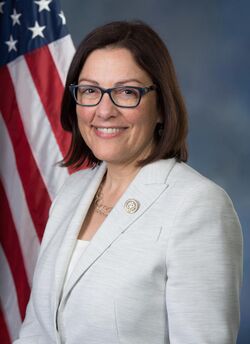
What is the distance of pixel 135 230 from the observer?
5.12 ft

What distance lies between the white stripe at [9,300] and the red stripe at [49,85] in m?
0.62

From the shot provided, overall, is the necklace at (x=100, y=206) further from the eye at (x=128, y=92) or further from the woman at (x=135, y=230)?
the eye at (x=128, y=92)

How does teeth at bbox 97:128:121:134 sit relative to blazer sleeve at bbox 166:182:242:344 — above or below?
above

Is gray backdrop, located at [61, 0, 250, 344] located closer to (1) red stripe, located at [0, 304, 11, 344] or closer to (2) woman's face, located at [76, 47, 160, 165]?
(1) red stripe, located at [0, 304, 11, 344]

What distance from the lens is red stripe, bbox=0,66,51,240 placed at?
2.77 m

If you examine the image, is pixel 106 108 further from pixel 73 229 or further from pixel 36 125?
pixel 36 125

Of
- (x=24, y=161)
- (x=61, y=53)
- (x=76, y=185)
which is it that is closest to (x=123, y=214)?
(x=76, y=185)

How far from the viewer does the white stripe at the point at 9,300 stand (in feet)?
9.31

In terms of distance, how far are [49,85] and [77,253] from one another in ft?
4.18

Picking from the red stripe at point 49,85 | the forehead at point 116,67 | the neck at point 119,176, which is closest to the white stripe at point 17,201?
the red stripe at point 49,85

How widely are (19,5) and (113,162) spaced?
1346 mm

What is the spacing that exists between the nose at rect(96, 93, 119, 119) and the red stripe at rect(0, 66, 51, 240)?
119 centimetres

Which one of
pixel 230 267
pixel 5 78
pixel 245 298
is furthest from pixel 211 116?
pixel 230 267

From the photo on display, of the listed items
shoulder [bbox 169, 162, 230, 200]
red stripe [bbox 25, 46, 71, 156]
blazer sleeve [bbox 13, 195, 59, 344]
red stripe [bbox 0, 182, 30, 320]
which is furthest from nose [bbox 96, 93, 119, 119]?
red stripe [bbox 0, 182, 30, 320]
